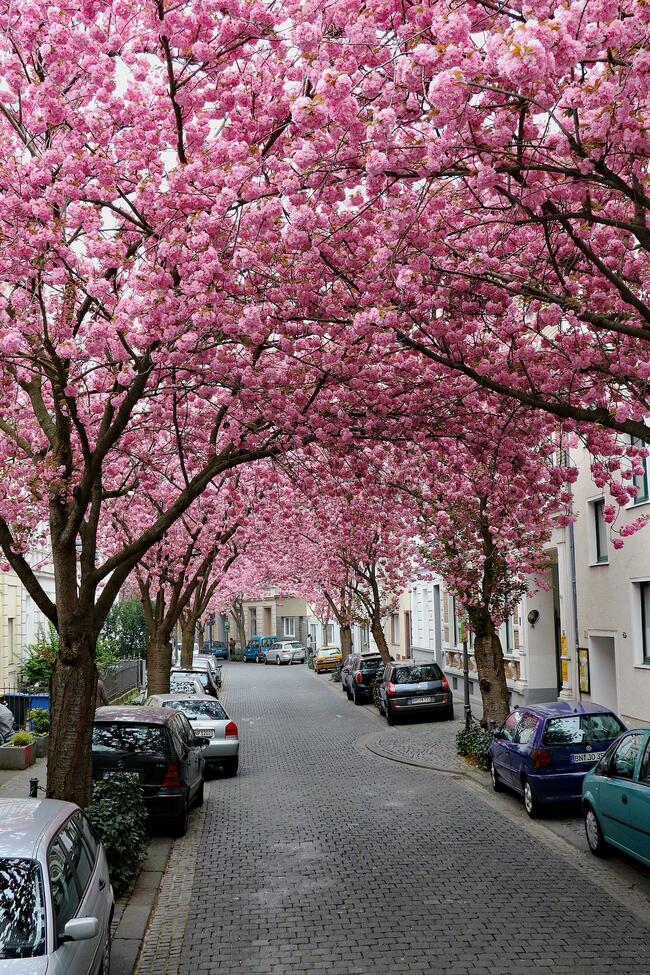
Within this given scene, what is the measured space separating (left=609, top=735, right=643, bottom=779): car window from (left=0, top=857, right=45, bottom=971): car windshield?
6358mm

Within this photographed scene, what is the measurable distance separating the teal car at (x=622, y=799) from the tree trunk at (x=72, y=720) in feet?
17.7

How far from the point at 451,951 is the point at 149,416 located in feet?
27.4

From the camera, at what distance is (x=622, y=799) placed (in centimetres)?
926

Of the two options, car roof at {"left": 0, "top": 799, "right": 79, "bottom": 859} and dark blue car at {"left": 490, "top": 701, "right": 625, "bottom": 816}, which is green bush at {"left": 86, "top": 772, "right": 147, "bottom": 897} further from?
dark blue car at {"left": 490, "top": 701, "right": 625, "bottom": 816}

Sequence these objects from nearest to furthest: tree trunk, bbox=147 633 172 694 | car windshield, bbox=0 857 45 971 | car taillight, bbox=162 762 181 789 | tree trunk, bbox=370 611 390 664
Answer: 1. car windshield, bbox=0 857 45 971
2. car taillight, bbox=162 762 181 789
3. tree trunk, bbox=147 633 172 694
4. tree trunk, bbox=370 611 390 664

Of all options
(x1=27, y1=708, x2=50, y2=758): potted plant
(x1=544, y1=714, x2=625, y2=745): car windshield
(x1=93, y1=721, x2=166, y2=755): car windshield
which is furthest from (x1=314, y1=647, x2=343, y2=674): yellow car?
Answer: (x1=93, y1=721, x2=166, y2=755): car windshield

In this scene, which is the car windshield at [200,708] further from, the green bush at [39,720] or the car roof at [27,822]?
the car roof at [27,822]

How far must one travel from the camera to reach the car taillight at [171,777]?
11711mm

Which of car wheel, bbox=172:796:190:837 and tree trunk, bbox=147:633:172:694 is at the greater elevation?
tree trunk, bbox=147:633:172:694

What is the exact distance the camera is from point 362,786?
1612cm

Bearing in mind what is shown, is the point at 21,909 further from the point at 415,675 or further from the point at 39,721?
the point at 415,675

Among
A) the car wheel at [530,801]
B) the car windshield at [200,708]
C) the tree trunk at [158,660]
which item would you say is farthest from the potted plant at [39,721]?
the car wheel at [530,801]

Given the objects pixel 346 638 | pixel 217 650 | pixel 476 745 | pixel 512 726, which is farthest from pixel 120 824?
pixel 217 650

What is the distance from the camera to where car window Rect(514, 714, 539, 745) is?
41.6ft
